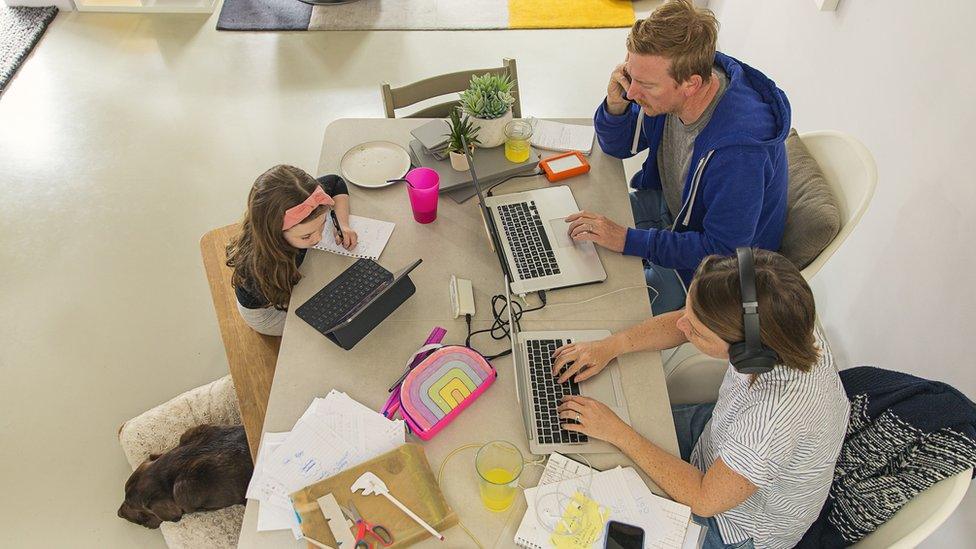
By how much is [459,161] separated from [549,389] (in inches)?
31.0

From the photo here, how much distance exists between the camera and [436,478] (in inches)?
58.5

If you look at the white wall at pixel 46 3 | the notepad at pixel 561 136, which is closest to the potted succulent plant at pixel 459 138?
the notepad at pixel 561 136

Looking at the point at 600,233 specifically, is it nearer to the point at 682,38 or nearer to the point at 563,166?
the point at 563,166

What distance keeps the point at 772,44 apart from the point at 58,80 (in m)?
3.61

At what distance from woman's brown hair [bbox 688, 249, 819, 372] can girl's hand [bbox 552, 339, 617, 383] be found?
0.33 m

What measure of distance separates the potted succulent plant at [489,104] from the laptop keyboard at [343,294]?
1.82 feet

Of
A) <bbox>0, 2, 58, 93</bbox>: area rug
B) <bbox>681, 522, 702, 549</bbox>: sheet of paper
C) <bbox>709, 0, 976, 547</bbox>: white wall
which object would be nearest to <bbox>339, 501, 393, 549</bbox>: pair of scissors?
<bbox>681, 522, 702, 549</bbox>: sheet of paper

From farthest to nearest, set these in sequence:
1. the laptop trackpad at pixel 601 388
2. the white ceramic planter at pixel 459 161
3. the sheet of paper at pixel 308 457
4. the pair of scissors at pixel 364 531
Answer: the white ceramic planter at pixel 459 161
the laptop trackpad at pixel 601 388
the sheet of paper at pixel 308 457
the pair of scissors at pixel 364 531

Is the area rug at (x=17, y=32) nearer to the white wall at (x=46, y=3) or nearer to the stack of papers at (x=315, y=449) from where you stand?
the white wall at (x=46, y=3)

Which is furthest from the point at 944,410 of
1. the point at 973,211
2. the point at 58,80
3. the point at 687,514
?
the point at 58,80

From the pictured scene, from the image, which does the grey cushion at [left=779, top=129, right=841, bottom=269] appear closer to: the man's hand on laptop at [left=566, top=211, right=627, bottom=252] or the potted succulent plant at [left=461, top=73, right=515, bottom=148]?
the man's hand on laptop at [left=566, top=211, right=627, bottom=252]

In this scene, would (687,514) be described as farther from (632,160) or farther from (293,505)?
(632,160)

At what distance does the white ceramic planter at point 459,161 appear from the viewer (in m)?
2.06

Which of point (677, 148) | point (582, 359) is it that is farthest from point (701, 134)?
point (582, 359)
